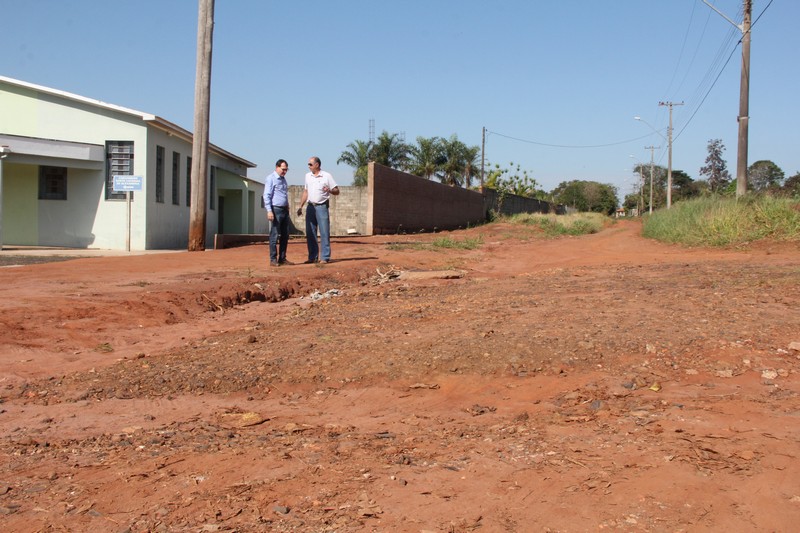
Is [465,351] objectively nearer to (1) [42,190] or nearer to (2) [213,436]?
(2) [213,436]

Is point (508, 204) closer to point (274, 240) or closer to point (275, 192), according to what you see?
point (275, 192)

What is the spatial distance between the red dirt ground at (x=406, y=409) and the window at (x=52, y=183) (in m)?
11.3

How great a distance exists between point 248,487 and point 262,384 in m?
1.60

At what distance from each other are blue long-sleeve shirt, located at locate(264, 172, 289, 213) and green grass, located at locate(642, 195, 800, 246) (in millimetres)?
9178

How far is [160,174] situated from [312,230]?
9.31 m

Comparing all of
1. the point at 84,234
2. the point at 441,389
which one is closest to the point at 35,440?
the point at 441,389

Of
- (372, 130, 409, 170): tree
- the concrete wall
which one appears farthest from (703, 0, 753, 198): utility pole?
(372, 130, 409, 170): tree

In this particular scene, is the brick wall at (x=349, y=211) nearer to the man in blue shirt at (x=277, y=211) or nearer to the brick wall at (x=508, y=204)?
the man in blue shirt at (x=277, y=211)

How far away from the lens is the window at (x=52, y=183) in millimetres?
17672

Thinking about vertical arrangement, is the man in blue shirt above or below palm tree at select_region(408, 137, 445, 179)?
below

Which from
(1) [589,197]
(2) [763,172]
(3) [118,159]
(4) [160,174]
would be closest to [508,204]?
(2) [763,172]

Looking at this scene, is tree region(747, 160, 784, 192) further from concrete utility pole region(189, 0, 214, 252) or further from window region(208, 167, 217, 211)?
concrete utility pole region(189, 0, 214, 252)

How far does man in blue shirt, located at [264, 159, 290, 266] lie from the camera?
33.7 feet

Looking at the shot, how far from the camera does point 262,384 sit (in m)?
4.33
